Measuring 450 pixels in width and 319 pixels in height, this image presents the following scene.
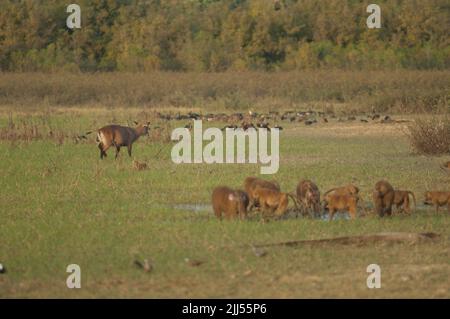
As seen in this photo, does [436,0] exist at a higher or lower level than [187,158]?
higher

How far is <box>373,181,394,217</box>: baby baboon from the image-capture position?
1219cm

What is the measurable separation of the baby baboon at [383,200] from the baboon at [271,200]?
104cm

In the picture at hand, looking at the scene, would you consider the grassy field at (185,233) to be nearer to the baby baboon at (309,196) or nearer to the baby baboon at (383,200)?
the baby baboon at (383,200)

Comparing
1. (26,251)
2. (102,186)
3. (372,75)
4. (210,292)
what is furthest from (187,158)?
(372,75)

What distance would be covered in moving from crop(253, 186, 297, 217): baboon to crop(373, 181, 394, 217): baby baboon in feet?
3.42

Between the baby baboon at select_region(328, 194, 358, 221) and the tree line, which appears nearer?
the baby baboon at select_region(328, 194, 358, 221)

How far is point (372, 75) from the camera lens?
125ft

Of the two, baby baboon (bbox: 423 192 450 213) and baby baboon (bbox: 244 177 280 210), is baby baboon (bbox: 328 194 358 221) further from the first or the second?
baby baboon (bbox: 423 192 450 213)

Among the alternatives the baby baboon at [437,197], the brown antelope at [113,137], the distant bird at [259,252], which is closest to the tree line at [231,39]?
the brown antelope at [113,137]

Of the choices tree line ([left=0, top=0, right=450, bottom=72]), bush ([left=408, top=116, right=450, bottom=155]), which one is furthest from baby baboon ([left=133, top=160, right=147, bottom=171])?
tree line ([left=0, top=0, right=450, bottom=72])

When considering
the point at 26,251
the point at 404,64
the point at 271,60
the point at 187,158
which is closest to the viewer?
the point at 26,251

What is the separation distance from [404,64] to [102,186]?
28.4 m

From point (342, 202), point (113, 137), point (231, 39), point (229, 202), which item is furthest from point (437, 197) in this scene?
point (231, 39)
